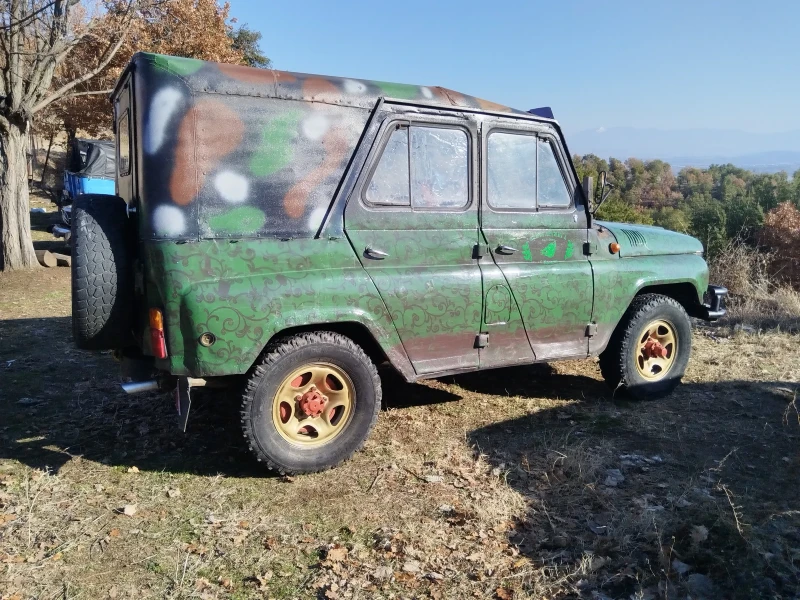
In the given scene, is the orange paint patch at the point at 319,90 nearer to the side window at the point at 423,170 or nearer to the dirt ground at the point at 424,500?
the side window at the point at 423,170

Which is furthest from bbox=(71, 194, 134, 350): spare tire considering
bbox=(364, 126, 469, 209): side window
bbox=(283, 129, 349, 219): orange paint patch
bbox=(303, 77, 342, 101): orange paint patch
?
bbox=(364, 126, 469, 209): side window

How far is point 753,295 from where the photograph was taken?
9875 millimetres

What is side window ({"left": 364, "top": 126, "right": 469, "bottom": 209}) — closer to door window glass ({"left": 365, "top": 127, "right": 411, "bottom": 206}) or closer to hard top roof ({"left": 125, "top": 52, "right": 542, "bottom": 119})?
door window glass ({"left": 365, "top": 127, "right": 411, "bottom": 206})

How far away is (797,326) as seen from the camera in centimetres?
808

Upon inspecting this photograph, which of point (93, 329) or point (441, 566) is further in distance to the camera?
point (93, 329)

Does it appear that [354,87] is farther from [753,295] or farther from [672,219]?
[672,219]

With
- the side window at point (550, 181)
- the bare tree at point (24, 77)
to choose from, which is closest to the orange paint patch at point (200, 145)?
the side window at point (550, 181)

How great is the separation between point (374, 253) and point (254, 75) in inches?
49.1

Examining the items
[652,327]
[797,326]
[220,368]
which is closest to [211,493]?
[220,368]

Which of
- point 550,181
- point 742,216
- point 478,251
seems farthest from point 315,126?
point 742,216

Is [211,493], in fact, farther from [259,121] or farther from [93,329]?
[259,121]

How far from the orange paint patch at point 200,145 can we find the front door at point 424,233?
823 millimetres

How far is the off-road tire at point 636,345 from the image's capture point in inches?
204

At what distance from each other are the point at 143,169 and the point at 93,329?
957 mm
